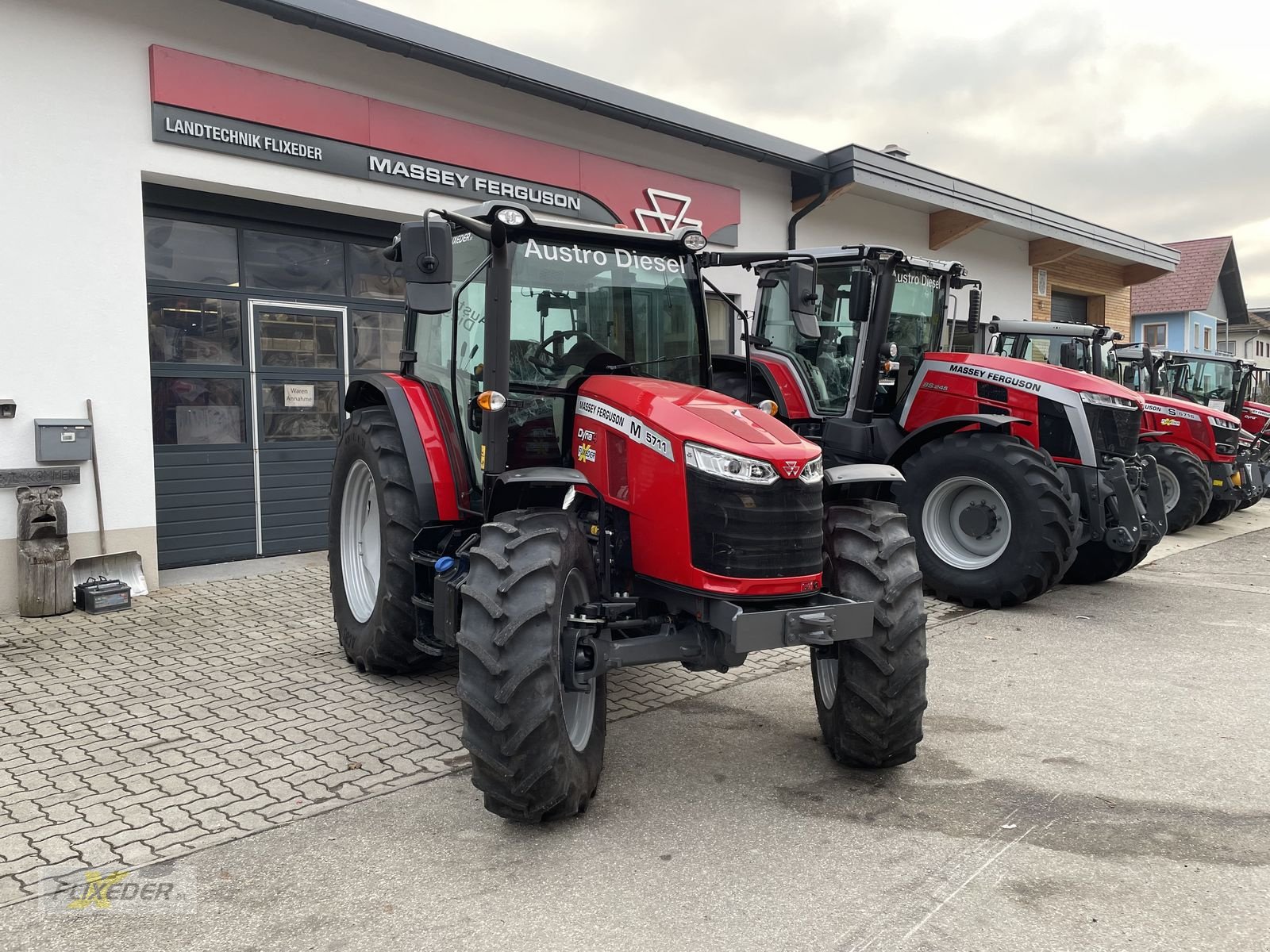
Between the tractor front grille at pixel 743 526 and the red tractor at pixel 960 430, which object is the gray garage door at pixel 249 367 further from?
the tractor front grille at pixel 743 526

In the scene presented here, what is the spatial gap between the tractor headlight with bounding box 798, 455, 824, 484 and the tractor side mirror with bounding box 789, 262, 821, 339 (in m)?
0.88

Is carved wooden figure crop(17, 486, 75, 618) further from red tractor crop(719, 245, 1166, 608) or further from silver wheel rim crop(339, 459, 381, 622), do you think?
red tractor crop(719, 245, 1166, 608)

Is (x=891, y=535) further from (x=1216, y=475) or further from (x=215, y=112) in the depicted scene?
(x=1216, y=475)

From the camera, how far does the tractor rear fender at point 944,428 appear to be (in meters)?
7.15

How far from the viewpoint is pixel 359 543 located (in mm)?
5496

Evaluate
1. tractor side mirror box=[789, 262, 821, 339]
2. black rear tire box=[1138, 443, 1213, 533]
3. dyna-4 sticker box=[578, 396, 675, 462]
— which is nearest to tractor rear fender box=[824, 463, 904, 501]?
tractor side mirror box=[789, 262, 821, 339]

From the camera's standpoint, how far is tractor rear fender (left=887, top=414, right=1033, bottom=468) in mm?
7152

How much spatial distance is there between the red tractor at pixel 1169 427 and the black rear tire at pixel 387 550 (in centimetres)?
784

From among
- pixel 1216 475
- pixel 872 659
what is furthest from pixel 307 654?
pixel 1216 475

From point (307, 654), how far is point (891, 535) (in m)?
3.59

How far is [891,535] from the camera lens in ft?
12.6

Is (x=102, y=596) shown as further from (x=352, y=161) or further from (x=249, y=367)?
(x=352, y=161)

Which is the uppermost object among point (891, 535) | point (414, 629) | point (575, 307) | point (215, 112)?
point (215, 112)

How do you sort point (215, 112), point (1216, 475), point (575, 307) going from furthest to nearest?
1. point (1216, 475)
2. point (215, 112)
3. point (575, 307)
